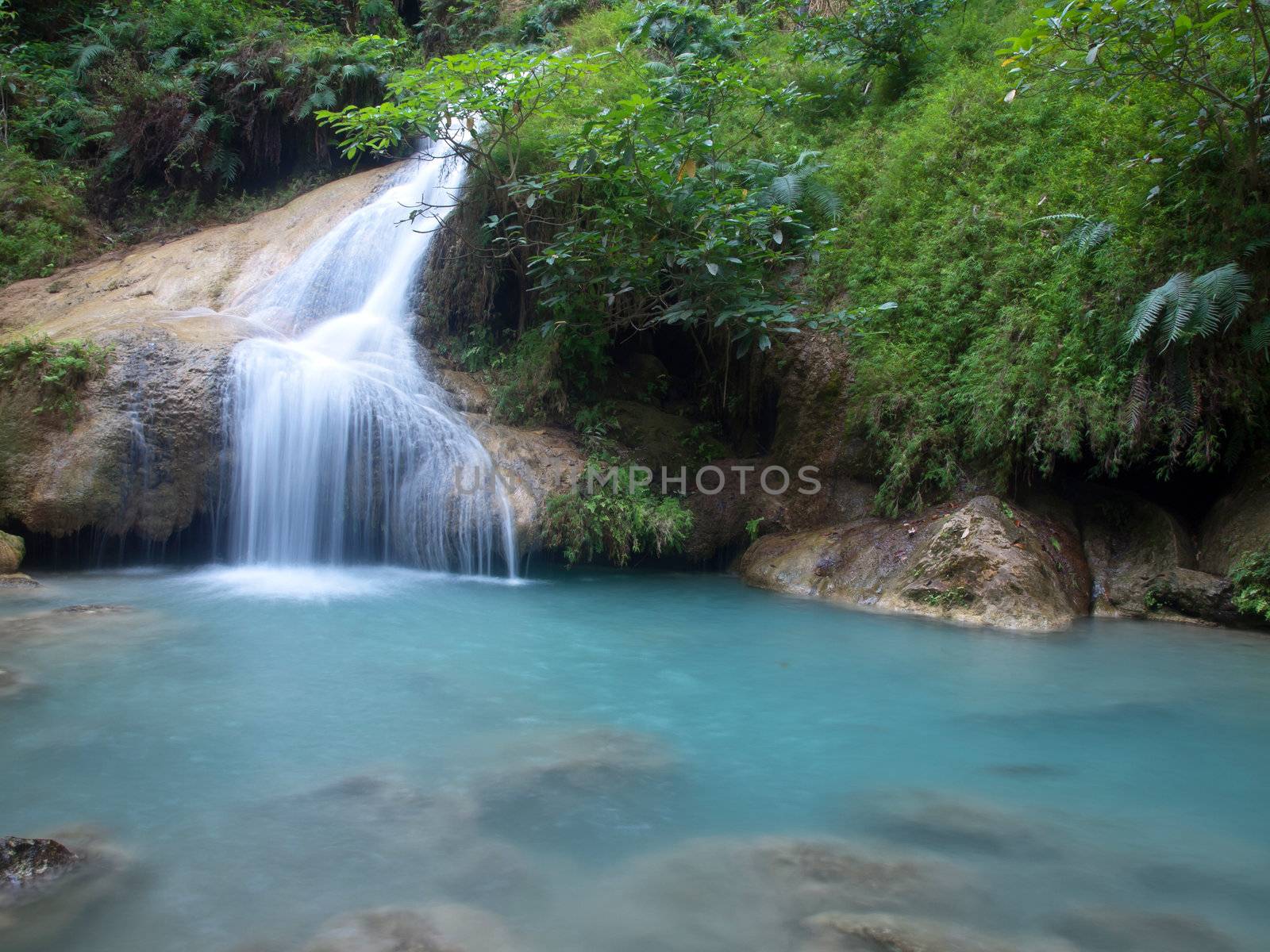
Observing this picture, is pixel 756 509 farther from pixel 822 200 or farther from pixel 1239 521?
pixel 1239 521

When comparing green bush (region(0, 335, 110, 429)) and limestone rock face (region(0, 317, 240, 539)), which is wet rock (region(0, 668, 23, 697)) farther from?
green bush (region(0, 335, 110, 429))

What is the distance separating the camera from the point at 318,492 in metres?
8.71

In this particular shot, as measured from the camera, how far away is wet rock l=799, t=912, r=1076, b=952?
2525 millimetres

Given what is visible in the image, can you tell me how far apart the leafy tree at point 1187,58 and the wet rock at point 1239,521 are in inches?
96.1

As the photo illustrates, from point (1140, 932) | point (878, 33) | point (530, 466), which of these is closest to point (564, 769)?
point (1140, 932)

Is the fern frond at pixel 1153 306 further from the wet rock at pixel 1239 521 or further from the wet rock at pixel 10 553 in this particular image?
the wet rock at pixel 10 553

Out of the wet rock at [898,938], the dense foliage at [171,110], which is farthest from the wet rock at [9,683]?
the dense foliage at [171,110]

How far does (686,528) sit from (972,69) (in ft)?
23.2

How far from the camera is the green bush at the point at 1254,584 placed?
668 cm

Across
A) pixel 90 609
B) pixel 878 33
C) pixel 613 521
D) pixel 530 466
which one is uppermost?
pixel 878 33

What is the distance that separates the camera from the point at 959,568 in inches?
285

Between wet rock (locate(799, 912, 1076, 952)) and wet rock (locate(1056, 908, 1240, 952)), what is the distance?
0.11m

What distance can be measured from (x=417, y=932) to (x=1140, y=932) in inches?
88.9

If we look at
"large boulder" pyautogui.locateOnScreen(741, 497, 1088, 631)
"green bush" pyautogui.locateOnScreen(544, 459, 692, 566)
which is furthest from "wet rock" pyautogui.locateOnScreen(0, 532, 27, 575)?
"large boulder" pyautogui.locateOnScreen(741, 497, 1088, 631)
